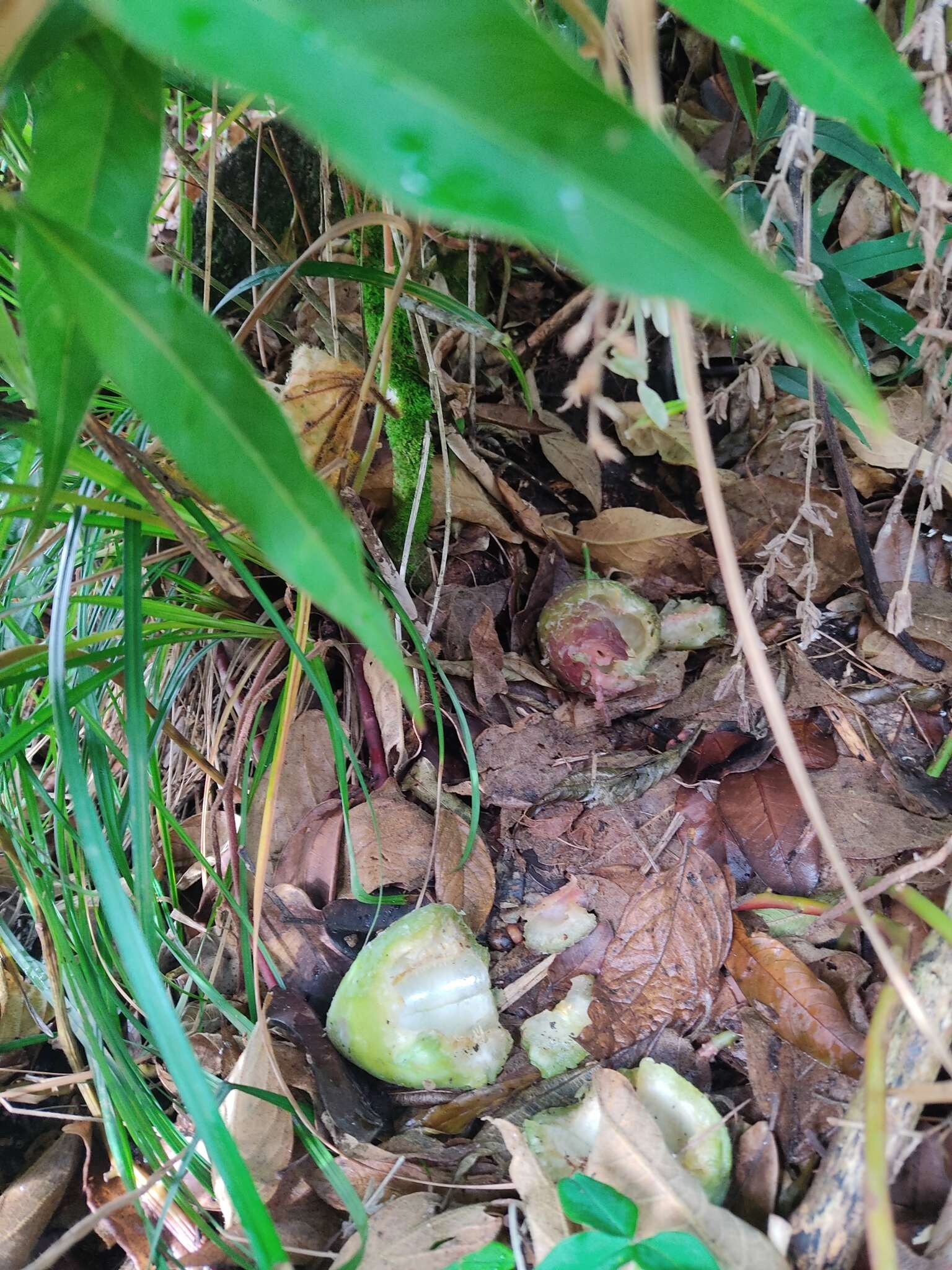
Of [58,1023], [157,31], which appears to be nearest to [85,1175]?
[58,1023]

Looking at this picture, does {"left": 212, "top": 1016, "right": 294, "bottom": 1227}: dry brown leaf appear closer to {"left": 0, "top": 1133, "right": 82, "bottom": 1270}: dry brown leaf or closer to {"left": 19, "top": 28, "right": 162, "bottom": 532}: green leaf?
{"left": 0, "top": 1133, "right": 82, "bottom": 1270}: dry brown leaf

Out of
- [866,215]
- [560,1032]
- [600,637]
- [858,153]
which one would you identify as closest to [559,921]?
[560,1032]

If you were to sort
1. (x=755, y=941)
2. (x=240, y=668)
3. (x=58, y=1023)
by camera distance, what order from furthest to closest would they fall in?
(x=240, y=668), (x=58, y=1023), (x=755, y=941)

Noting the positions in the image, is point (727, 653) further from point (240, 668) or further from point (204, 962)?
point (204, 962)

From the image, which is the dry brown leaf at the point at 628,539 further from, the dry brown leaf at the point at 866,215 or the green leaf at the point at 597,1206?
the green leaf at the point at 597,1206

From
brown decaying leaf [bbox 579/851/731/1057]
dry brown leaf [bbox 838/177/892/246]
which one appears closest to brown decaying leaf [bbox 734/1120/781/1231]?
brown decaying leaf [bbox 579/851/731/1057]

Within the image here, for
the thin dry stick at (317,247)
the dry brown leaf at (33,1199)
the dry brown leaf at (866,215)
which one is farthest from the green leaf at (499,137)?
the dry brown leaf at (33,1199)

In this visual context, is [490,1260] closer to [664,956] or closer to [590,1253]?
[590,1253]
